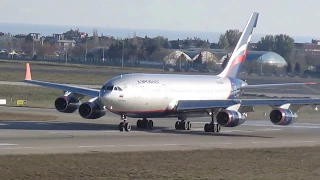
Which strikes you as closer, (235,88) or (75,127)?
(75,127)

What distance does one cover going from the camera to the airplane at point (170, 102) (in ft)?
164

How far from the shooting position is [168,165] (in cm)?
3406

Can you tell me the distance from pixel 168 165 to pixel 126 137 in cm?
1305

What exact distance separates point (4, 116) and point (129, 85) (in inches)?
542

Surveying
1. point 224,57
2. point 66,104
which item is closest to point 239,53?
point 66,104

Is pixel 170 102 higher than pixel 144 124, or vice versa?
pixel 170 102

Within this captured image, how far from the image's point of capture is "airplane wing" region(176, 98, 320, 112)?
5138cm

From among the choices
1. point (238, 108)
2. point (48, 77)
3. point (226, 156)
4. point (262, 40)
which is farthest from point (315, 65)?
point (226, 156)

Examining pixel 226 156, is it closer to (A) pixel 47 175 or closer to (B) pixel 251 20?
(A) pixel 47 175

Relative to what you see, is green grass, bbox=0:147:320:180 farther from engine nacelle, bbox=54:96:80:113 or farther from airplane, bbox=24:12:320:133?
engine nacelle, bbox=54:96:80:113

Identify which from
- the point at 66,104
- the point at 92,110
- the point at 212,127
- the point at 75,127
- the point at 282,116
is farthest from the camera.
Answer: the point at 66,104

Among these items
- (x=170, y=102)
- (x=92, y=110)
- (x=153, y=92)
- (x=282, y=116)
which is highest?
(x=153, y=92)

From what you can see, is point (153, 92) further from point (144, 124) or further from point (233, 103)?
point (233, 103)

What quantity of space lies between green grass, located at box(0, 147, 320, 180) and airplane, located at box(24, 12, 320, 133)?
1072cm
